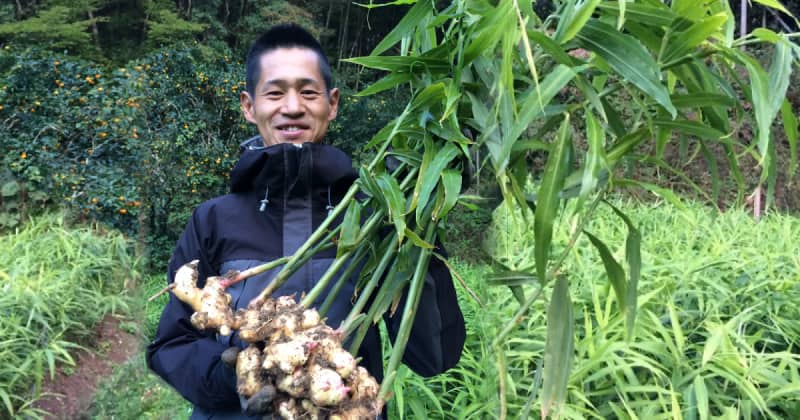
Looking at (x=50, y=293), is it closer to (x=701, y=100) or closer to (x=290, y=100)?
(x=290, y=100)

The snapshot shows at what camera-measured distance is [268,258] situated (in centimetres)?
90

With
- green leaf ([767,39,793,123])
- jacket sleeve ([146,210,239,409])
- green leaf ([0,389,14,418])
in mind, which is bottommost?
green leaf ([0,389,14,418])

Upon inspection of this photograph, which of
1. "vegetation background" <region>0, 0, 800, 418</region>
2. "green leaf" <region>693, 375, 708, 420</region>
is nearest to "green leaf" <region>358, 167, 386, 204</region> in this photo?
"green leaf" <region>693, 375, 708, 420</region>

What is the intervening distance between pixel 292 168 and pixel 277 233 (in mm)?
105

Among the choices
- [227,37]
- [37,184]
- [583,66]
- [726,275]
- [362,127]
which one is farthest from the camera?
[227,37]

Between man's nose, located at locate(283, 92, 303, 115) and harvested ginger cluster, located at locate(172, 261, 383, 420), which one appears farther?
man's nose, located at locate(283, 92, 303, 115)

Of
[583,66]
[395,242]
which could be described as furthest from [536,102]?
[395,242]

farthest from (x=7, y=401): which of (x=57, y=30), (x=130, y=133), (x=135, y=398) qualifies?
A: (x=57, y=30)

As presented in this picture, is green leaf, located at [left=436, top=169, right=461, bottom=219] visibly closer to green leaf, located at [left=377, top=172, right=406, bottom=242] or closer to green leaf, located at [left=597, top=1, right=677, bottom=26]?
green leaf, located at [left=377, top=172, right=406, bottom=242]

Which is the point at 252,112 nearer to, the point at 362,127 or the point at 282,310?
the point at 282,310

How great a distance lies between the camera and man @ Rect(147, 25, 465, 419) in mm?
839

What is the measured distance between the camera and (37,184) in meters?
2.28

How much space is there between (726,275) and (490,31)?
55.3 inches

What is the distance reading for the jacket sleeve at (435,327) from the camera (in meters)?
0.83
